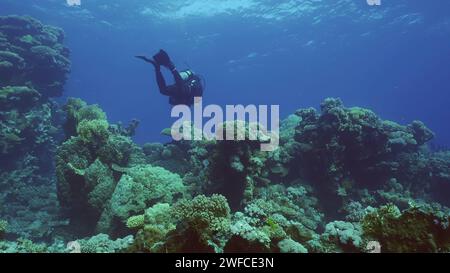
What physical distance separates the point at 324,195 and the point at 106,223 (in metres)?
6.81

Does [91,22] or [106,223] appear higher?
[91,22]

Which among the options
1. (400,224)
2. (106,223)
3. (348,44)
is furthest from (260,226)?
(348,44)

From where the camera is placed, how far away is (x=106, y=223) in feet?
28.2

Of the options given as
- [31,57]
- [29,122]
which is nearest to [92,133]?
[29,122]

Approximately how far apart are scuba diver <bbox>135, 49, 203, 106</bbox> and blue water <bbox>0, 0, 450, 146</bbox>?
17.5 metres

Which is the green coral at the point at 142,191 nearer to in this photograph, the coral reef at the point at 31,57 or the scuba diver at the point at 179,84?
the scuba diver at the point at 179,84

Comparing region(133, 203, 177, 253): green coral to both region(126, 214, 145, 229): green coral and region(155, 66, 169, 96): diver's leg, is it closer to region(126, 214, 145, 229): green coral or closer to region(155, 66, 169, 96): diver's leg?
region(126, 214, 145, 229): green coral

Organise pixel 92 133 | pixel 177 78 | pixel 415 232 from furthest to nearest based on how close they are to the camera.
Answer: pixel 177 78 → pixel 92 133 → pixel 415 232

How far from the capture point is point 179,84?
11570 mm

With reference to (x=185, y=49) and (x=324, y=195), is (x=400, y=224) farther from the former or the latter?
(x=185, y=49)

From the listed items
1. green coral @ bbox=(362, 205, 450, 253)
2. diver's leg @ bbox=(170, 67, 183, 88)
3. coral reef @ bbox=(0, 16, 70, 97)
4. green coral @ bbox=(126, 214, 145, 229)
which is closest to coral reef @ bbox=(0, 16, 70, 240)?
coral reef @ bbox=(0, 16, 70, 97)

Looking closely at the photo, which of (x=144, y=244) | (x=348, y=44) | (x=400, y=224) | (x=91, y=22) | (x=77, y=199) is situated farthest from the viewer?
(x=348, y=44)

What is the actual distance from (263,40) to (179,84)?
3996cm

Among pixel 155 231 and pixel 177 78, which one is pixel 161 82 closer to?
pixel 177 78
